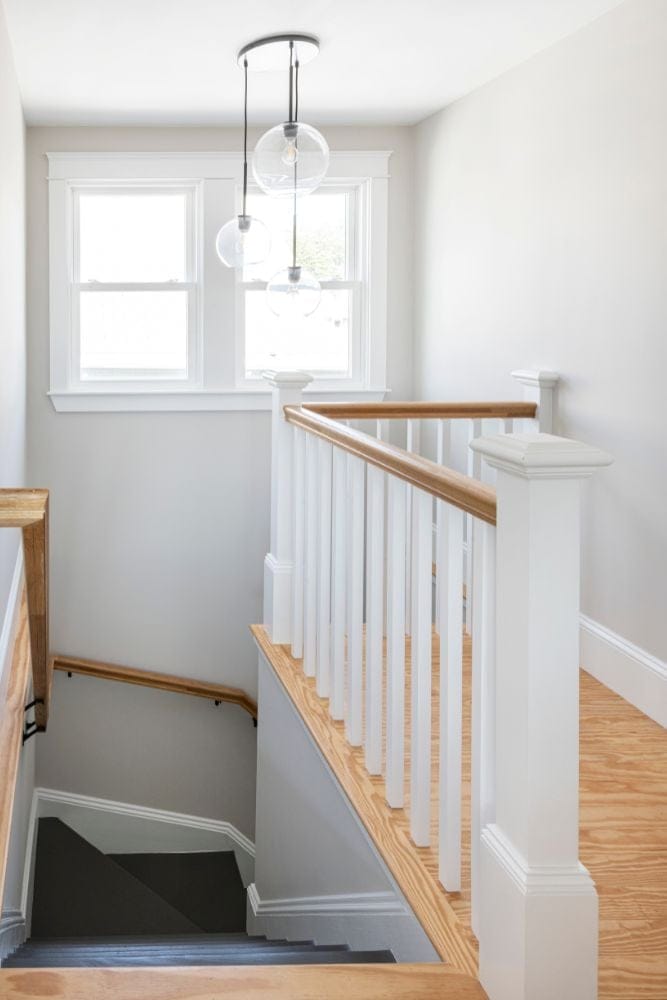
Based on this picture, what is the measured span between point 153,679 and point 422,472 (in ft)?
13.1

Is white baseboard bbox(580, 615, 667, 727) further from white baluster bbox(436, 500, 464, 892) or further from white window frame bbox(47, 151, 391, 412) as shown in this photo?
white window frame bbox(47, 151, 391, 412)

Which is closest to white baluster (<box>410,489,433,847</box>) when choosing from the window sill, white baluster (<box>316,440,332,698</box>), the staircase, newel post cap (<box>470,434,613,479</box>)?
newel post cap (<box>470,434,613,479</box>)

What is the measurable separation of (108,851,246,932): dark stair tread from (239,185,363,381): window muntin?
102 inches

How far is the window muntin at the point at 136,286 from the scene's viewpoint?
19.0ft

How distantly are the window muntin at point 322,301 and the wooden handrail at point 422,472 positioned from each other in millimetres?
2661

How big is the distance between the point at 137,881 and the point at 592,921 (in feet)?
15.2

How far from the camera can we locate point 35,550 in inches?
83.3

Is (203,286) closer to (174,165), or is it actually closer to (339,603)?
(174,165)

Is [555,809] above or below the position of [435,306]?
below

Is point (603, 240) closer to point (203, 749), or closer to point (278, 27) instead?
point (278, 27)

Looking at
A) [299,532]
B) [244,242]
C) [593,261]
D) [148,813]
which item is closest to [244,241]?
[244,242]

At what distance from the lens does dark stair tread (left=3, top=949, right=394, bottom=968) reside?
230cm

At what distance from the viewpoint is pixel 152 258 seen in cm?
584

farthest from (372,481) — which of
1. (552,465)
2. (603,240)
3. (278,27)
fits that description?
(278,27)
